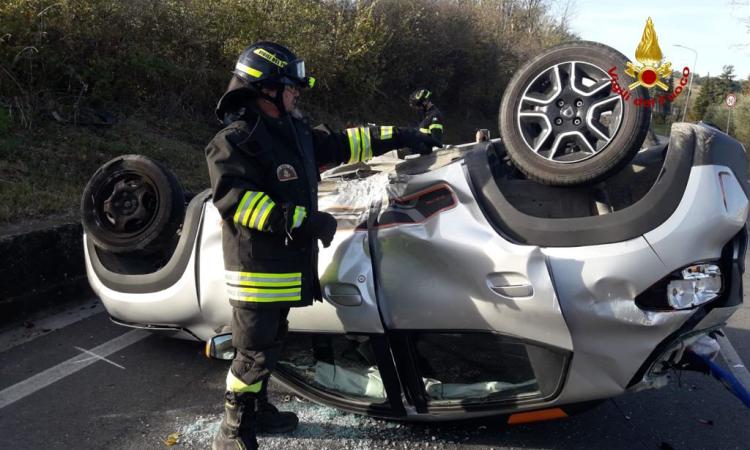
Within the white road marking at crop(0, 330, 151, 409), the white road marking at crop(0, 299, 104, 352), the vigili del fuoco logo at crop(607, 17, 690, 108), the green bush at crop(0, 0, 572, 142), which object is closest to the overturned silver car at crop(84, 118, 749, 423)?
the vigili del fuoco logo at crop(607, 17, 690, 108)

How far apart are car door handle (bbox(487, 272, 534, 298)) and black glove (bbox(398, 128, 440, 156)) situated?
924mm

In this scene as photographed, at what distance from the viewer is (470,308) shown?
2.46 metres

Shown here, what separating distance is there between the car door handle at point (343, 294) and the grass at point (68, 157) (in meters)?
3.16

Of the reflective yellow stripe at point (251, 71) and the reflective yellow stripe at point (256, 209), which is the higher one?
the reflective yellow stripe at point (251, 71)

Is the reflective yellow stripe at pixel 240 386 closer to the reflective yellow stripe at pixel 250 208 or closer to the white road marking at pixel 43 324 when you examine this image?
the reflective yellow stripe at pixel 250 208

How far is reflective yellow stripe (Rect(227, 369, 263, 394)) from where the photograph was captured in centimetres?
262

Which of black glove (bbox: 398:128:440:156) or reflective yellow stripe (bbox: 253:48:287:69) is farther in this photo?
black glove (bbox: 398:128:440:156)

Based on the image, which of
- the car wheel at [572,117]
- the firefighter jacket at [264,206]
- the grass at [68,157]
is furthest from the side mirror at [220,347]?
the grass at [68,157]

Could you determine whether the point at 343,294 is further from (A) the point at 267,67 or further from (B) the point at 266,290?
(A) the point at 267,67

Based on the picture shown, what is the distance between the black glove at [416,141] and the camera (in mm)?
3047

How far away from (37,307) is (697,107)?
35.9 m

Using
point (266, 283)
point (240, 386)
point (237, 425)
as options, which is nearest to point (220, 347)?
point (240, 386)

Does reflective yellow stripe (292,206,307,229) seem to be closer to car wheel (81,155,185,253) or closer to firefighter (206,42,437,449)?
firefighter (206,42,437,449)

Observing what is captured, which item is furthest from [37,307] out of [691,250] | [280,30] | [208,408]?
[280,30]
